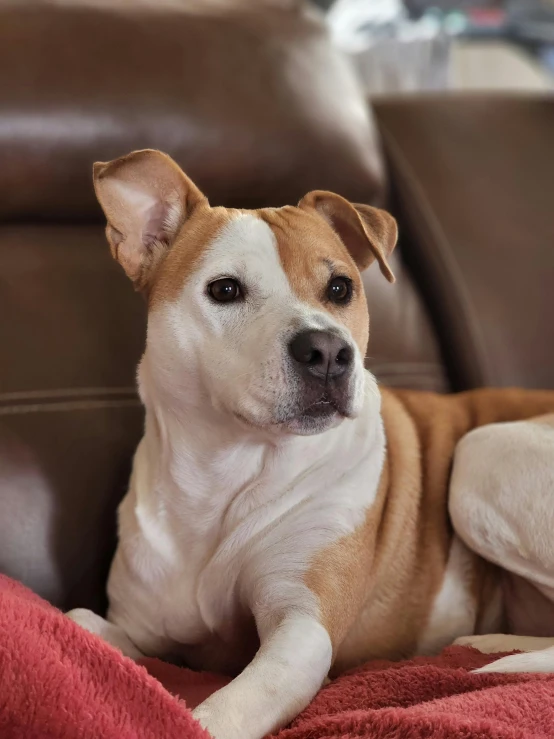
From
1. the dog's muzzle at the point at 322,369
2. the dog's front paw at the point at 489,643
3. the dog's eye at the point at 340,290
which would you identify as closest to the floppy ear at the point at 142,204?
the dog's eye at the point at 340,290

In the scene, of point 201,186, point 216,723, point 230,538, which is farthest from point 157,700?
point 201,186

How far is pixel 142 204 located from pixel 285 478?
54 centimetres

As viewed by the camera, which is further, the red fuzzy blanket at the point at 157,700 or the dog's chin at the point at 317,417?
the dog's chin at the point at 317,417

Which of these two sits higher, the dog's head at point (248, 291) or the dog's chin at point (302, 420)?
the dog's head at point (248, 291)

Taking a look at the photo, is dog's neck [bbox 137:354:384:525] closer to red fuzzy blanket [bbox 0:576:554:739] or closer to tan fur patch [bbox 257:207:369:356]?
tan fur patch [bbox 257:207:369:356]

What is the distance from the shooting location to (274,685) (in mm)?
1144

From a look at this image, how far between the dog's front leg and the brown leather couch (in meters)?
0.55

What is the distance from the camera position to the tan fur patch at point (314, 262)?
1370mm

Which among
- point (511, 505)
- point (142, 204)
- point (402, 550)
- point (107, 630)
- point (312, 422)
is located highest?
point (142, 204)

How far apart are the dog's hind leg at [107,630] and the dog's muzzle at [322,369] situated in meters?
0.56

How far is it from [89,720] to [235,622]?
0.50m

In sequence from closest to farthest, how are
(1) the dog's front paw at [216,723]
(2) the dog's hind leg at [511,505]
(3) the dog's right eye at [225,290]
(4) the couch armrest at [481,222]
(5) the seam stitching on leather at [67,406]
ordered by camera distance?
1. (1) the dog's front paw at [216,723]
2. (3) the dog's right eye at [225,290]
3. (2) the dog's hind leg at [511,505]
4. (5) the seam stitching on leather at [67,406]
5. (4) the couch armrest at [481,222]

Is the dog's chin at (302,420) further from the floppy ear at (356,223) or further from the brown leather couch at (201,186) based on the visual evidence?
the brown leather couch at (201,186)

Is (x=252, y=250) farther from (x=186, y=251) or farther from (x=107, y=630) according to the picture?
(x=107, y=630)
